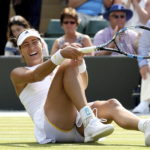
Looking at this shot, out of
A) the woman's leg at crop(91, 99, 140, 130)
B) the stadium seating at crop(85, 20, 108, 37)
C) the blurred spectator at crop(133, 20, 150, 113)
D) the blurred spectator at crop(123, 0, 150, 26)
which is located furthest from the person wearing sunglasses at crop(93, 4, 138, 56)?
the woman's leg at crop(91, 99, 140, 130)

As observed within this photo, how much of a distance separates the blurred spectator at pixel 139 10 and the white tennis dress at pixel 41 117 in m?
5.69

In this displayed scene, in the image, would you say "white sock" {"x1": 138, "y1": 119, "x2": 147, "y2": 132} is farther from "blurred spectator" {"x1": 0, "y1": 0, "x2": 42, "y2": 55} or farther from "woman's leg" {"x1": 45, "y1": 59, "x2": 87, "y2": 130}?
"blurred spectator" {"x1": 0, "y1": 0, "x2": 42, "y2": 55}

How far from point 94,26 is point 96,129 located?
727 centimetres

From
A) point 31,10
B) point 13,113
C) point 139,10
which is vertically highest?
point 139,10

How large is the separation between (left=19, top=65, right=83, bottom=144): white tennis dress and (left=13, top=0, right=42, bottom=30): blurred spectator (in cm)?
689

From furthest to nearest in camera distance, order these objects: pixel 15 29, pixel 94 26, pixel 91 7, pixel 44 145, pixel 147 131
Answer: pixel 91 7 < pixel 94 26 < pixel 15 29 < pixel 44 145 < pixel 147 131

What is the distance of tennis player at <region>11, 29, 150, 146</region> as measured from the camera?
5590 mm

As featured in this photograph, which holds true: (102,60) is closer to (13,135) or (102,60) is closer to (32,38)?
(13,135)

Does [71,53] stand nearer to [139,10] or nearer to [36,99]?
[36,99]

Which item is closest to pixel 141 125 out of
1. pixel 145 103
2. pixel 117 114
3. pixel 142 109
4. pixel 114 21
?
pixel 117 114

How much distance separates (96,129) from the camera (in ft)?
18.2

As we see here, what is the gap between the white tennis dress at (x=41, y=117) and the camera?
19.1ft

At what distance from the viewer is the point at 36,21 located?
42.2ft

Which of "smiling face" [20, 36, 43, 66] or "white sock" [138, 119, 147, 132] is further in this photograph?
"smiling face" [20, 36, 43, 66]
